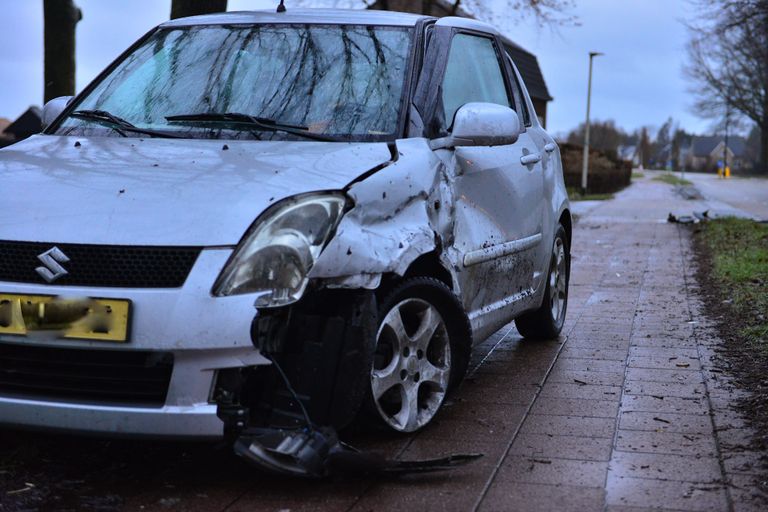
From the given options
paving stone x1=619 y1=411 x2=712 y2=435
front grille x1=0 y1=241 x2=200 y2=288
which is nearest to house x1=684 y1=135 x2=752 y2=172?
paving stone x1=619 y1=411 x2=712 y2=435

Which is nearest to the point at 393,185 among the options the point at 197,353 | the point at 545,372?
the point at 197,353

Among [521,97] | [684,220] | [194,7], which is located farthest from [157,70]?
[684,220]

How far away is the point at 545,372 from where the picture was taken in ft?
19.1

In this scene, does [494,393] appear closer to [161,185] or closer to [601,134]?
[161,185]

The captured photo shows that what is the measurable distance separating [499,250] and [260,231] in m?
1.94

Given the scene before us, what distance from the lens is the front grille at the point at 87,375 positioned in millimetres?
3486

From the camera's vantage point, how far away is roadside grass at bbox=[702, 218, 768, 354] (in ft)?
22.7

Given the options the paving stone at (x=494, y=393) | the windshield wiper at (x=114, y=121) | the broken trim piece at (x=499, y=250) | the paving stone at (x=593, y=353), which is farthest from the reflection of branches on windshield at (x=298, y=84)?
the paving stone at (x=593, y=353)

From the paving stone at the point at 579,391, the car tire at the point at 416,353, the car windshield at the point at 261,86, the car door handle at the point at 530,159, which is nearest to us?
the car tire at the point at 416,353

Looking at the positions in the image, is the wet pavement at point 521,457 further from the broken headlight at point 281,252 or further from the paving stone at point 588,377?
the broken headlight at point 281,252

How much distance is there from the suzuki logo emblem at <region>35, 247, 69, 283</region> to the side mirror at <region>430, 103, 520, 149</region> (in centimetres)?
175

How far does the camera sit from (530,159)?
231 inches

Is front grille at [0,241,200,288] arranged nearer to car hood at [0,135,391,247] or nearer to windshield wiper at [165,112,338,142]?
car hood at [0,135,391,247]

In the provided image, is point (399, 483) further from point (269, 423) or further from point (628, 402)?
point (628, 402)
